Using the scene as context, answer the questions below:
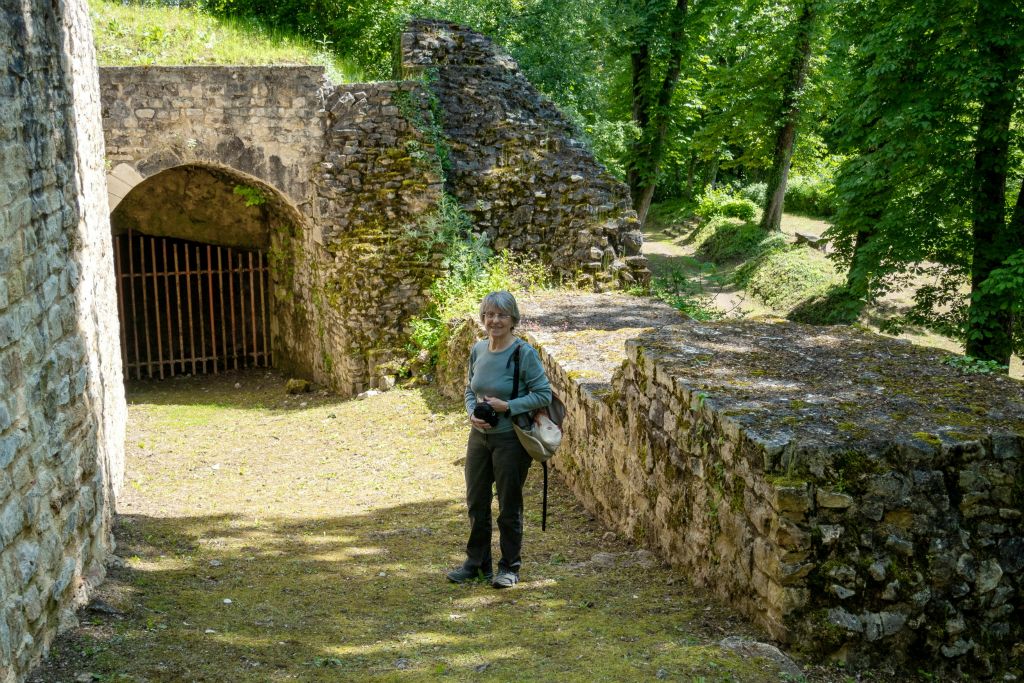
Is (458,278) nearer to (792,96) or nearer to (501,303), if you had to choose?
(501,303)

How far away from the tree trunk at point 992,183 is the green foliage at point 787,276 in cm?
666

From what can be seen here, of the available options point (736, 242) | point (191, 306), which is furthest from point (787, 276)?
point (191, 306)

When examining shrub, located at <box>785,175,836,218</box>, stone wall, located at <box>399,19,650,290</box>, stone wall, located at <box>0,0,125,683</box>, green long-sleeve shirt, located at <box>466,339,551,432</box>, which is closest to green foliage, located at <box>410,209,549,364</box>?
stone wall, located at <box>399,19,650,290</box>

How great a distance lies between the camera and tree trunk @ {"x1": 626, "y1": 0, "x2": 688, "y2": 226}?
19953 mm

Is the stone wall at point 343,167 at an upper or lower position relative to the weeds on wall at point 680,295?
upper

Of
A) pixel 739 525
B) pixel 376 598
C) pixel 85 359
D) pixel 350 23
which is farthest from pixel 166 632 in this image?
pixel 350 23

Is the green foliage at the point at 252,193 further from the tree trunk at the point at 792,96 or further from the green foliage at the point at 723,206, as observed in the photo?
the green foliage at the point at 723,206

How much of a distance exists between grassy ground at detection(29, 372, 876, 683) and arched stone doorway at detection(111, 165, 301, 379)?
4.68m

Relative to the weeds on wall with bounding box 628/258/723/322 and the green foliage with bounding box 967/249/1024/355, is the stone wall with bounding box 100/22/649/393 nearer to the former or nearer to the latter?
the weeds on wall with bounding box 628/258/723/322

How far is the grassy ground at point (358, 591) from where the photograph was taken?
13.0 ft

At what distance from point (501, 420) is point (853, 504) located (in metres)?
1.80

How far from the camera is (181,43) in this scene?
11.7 m

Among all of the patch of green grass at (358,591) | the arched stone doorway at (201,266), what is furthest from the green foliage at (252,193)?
the patch of green grass at (358,591)

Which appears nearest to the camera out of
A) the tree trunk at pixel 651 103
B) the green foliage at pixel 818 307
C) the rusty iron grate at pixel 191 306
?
the rusty iron grate at pixel 191 306
